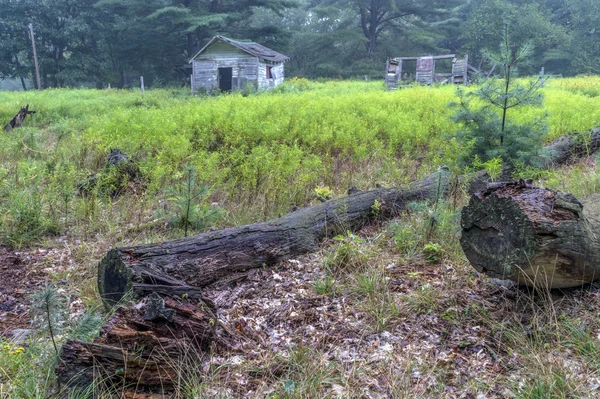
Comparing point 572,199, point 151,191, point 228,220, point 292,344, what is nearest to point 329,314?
point 292,344

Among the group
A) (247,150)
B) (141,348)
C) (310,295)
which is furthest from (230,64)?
(141,348)

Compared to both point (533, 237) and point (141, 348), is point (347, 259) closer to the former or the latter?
point (533, 237)

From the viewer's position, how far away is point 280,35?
Result: 38.0m

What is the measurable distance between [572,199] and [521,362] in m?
1.15

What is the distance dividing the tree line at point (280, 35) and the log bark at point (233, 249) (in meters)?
32.1

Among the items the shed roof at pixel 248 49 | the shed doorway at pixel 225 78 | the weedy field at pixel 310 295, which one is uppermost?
the shed roof at pixel 248 49

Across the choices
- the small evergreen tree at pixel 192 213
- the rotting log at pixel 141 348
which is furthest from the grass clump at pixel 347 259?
the small evergreen tree at pixel 192 213

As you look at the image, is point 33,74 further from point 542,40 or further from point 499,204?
point 499,204

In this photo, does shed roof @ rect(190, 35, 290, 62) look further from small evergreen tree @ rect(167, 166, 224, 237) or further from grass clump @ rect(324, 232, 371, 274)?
grass clump @ rect(324, 232, 371, 274)

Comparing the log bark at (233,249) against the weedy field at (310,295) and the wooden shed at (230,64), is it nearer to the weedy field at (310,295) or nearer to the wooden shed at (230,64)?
the weedy field at (310,295)

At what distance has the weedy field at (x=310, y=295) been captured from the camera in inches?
113

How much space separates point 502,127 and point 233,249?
14.5 ft

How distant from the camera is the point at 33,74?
4228 centimetres

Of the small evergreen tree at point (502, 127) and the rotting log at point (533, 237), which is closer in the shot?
the rotting log at point (533, 237)
